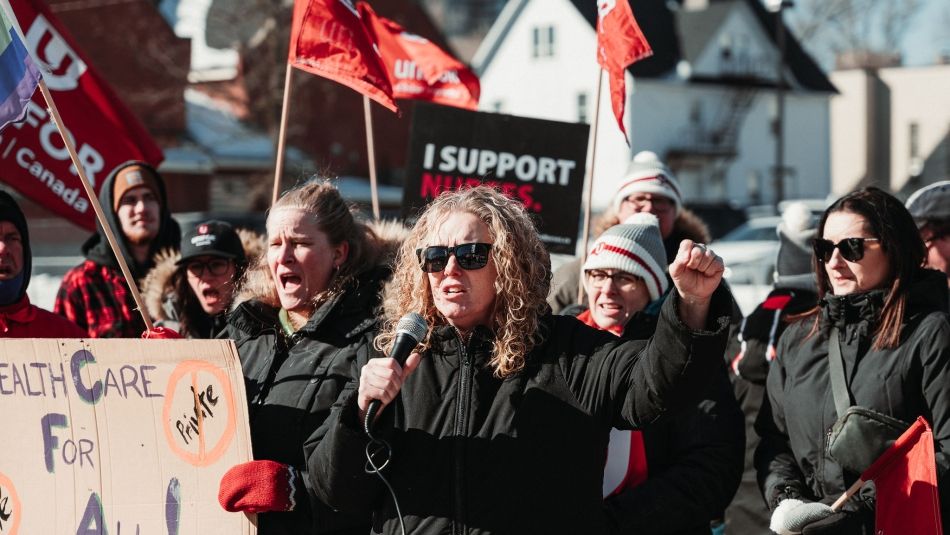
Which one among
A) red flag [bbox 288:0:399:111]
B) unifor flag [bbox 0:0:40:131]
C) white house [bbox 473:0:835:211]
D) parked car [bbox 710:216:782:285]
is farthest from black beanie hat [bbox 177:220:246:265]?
white house [bbox 473:0:835:211]

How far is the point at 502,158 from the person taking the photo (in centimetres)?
664

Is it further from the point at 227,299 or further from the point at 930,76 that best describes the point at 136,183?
the point at 930,76

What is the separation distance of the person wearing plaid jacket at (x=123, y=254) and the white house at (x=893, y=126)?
51953 millimetres

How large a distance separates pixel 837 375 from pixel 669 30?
44.8 metres

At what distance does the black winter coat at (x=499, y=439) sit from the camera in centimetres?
316

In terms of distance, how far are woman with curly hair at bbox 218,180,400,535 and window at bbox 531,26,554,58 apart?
41100 mm

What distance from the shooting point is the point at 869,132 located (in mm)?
57844

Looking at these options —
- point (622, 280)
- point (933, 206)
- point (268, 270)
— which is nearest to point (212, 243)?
point (268, 270)

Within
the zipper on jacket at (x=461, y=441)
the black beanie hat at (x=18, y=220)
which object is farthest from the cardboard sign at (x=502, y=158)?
the zipper on jacket at (x=461, y=441)

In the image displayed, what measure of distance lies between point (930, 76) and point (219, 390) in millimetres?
56692

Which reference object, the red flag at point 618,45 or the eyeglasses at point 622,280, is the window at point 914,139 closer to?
the red flag at point 618,45

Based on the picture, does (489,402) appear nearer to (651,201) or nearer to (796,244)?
(796,244)

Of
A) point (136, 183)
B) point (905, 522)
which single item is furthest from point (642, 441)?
point (136, 183)

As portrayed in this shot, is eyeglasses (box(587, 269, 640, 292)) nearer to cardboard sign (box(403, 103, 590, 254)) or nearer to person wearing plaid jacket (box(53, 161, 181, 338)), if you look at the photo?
cardboard sign (box(403, 103, 590, 254))
